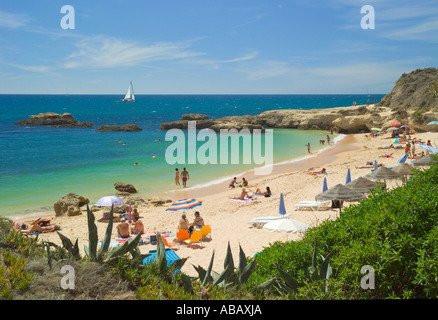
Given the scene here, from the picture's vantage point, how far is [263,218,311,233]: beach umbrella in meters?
11.9

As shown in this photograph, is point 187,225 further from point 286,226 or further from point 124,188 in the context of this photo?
point 124,188

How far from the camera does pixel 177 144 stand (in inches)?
1875

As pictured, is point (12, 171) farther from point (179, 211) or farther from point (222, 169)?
point (179, 211)

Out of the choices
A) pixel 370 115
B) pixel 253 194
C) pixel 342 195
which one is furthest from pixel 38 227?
pixel 370 115

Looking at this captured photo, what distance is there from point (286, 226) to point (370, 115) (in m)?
42.8

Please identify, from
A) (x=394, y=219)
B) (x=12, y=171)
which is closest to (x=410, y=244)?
(x=394, y=219)

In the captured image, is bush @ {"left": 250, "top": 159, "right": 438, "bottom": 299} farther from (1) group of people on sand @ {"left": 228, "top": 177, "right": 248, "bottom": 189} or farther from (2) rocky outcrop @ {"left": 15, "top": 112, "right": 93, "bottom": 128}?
(2) rocky outcrop @ {"left": 15, "top": 112, "right": 93, "bottom": 128}

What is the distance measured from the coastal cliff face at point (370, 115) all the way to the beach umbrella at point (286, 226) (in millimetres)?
33979

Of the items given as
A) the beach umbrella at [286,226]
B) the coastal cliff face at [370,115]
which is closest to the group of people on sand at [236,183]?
the beach umbrella at [286,226]

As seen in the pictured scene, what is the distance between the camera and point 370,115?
163ft

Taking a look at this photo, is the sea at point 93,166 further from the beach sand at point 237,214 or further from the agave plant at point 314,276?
the agave plant at point 314,276

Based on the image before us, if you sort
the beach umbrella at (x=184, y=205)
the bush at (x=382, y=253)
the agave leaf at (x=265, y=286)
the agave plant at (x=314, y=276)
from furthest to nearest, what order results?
the beach umbrella at (x=184, y=205), the agave plant at (x=314, y=276), the agave leaf at (x=265, y=286), the bush at (x=382, y=253)

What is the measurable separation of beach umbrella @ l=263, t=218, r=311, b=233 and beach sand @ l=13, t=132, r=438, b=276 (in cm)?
26

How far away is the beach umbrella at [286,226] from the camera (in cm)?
1194
